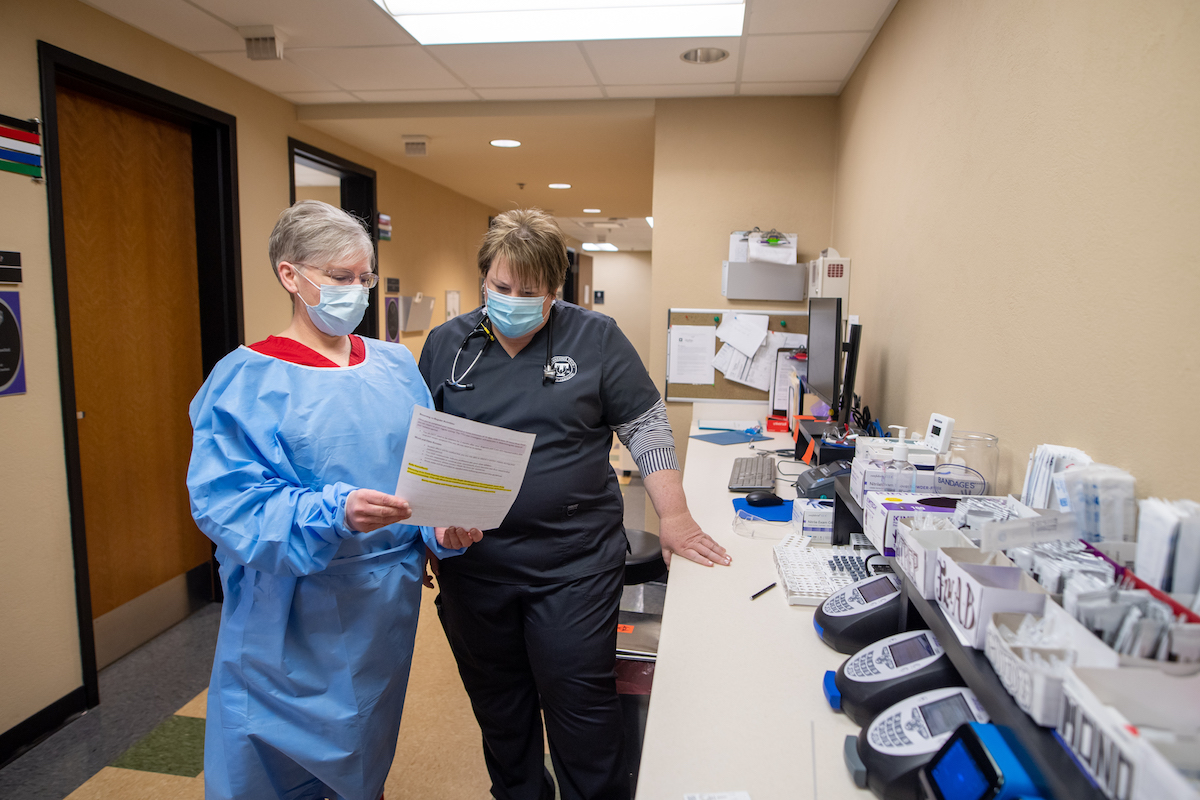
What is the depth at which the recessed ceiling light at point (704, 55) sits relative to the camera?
→ 275 centimetres

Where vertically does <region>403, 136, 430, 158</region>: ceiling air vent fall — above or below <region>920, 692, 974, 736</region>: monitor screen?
above

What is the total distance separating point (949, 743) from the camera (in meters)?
0.76

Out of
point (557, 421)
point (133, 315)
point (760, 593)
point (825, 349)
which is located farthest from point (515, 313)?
point (133, 315)

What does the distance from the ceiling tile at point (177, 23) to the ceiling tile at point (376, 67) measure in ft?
0.92

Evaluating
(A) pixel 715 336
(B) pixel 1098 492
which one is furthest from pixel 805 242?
(B) pixel 1098 492

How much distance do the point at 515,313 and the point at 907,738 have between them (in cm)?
103

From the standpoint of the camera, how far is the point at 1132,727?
22.4 inches

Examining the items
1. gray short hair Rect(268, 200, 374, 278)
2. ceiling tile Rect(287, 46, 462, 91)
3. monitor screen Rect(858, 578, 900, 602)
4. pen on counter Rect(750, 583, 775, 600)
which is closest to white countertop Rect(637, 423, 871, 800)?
pen on counter Rect(750, 583, 775, 600)

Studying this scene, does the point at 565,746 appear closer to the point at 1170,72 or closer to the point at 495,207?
the point at 1170,72

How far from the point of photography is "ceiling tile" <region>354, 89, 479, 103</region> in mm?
3320

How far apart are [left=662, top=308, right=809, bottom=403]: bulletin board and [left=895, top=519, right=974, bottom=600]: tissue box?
2563 mm

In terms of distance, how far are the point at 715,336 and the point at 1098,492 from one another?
9.00 ft

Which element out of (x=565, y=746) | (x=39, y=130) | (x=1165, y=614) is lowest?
(x=565, y=746)

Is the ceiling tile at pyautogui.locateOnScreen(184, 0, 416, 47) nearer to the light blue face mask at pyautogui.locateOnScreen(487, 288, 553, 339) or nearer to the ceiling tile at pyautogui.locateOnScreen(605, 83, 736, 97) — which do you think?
the ceiling tile at pyautogui.locateOnScreen(605, 83, 736, 97)
